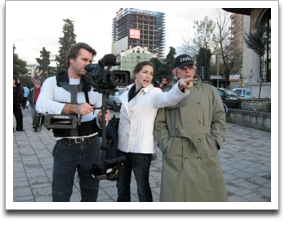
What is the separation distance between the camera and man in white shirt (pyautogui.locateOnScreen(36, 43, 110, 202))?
7.63 ft

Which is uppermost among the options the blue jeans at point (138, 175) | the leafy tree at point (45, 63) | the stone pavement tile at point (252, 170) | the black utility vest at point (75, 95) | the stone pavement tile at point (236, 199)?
the leafy tree at point (45, 63)

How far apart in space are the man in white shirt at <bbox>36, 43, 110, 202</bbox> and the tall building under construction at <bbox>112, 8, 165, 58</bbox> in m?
89.3

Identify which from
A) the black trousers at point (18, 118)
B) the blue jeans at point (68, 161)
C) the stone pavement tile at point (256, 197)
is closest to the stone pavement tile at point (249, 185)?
the stone pavement tile at point (256, 197)

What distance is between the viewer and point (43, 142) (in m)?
7.66

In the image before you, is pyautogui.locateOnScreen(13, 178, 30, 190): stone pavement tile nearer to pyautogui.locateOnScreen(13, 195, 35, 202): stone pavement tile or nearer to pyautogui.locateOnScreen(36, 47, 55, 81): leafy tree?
pyautogui.locateOnScreen(13, 195, 35, 202): stone pavement tile

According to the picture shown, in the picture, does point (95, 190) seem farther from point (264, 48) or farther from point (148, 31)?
point (148, 31)

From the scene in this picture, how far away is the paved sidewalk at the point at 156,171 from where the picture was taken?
3.81 metres

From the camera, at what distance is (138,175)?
8.78ft

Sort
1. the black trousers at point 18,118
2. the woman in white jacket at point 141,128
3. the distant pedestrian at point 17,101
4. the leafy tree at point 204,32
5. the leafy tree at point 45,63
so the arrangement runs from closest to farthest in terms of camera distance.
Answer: the woman in white jacket at point 141,128
the distant pedestrian at point 17,101
the black trousers at point 18,118
the leafy tree at point 204,32
the leafy tree at point 45,63

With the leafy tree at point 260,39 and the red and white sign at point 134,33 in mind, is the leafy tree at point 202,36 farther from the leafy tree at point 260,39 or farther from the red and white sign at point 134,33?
the red and white sign at point 134,33

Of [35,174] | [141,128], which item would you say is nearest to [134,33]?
[35,174]

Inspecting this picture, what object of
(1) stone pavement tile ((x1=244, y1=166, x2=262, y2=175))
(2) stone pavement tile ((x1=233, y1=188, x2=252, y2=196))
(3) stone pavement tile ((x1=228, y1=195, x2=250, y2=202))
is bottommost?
(3) stone pavement tile ((x1=228, y1=195, x2=250, y2=202))

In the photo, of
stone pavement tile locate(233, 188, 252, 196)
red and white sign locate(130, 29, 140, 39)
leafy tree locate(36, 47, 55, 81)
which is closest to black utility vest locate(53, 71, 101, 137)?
stone pavement tile locate(233, 188, 252, 196)

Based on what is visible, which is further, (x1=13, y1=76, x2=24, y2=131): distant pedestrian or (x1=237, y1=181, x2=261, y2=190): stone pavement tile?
(x1=13, y1=76, x2=24, y2=131): distant pedestrian
